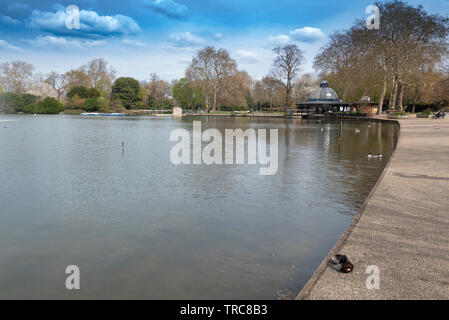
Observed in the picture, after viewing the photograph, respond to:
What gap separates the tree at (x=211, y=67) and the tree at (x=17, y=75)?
46663mm

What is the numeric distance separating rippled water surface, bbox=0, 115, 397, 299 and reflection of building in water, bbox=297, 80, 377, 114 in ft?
171

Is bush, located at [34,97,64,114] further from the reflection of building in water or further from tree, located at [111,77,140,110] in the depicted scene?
the reflection of building in water

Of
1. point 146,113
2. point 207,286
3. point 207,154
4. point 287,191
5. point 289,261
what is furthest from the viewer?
point 146,113

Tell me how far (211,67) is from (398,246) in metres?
82.1

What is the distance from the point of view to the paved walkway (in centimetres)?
430

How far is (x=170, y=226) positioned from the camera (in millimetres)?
7668

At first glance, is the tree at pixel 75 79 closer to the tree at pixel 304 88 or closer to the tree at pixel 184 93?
the tree at pixel 184 93

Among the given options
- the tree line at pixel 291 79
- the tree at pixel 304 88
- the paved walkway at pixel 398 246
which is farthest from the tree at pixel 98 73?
the paved walkway at pixel 398 246

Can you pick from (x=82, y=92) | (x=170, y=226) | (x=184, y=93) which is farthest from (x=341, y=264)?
(x=184, y=93)
